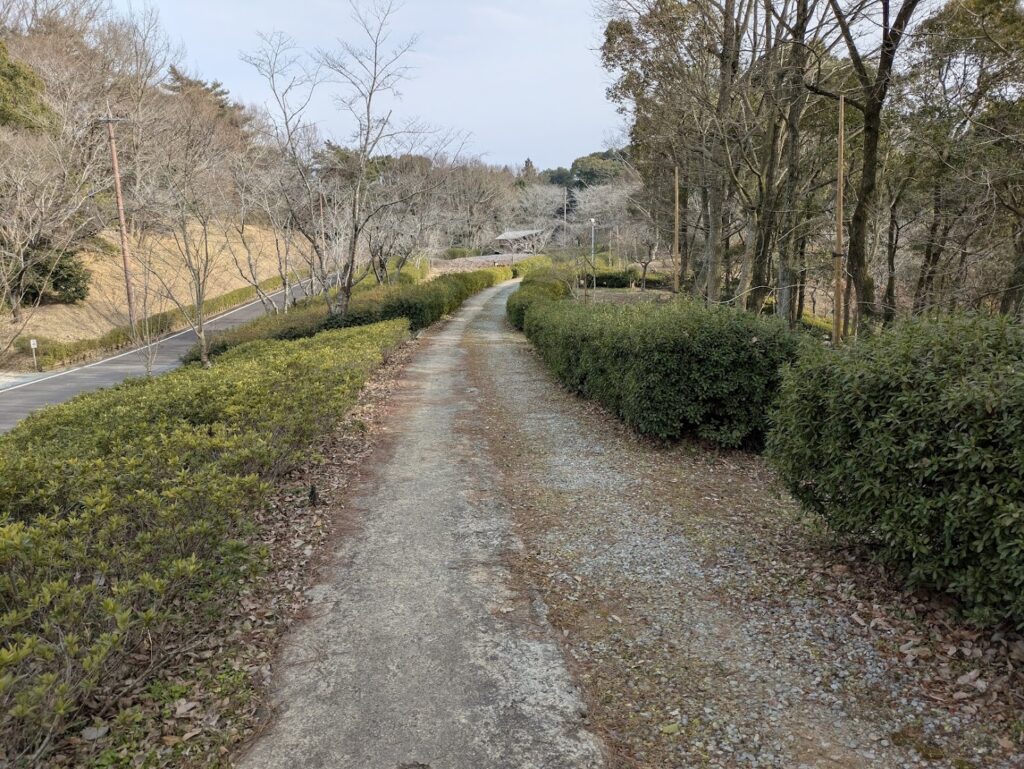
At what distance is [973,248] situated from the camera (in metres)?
14.9

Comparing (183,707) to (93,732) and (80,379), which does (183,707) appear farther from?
(80,379)

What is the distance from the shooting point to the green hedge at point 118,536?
2.32m

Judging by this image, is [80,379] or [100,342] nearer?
[80,379]

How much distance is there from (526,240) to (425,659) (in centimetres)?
6120

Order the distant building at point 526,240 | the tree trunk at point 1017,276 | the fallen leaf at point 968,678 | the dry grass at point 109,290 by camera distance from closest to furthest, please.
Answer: the fallen leaf at point 968,678 < the tree trunk at point 1017,276 < the dry grass at point 109,290 < the distant building at point 526,240

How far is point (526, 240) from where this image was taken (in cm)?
6234

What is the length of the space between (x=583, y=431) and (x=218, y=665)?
5.74 m

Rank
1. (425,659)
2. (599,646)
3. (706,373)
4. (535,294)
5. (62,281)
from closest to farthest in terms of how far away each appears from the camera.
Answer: (425,659), (599,646), (706,373), (535,294), (62,281)

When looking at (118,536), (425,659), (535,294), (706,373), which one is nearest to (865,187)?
(706,373)

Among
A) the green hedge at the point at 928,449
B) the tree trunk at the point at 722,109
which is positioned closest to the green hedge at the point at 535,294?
the tree trunk at the point at 722,109

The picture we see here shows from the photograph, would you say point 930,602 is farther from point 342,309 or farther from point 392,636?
point 342,309

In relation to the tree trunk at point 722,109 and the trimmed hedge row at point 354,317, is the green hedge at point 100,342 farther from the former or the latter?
the tree trunk at point 722,109

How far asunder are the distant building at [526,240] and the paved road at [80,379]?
34016 mm

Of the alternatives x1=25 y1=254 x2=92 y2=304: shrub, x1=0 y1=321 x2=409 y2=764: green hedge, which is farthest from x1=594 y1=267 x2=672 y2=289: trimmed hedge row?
x1=0 y1=321 x2=409 y2=764: green hedge
